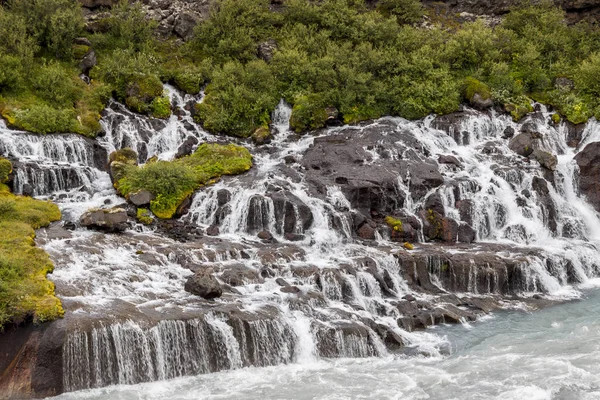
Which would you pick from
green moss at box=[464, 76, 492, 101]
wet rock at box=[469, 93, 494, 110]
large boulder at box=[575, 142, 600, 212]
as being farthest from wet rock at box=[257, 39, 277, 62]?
large boulder at box=[575, 142, 600, 212]

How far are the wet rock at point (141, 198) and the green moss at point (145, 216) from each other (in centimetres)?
39

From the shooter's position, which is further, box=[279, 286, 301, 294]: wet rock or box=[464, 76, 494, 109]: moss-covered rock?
box=[464, 76, 494, 109]: moss-covered rock

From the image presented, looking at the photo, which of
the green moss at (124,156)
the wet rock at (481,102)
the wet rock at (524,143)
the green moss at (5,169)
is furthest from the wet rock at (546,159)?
the green moss at (5,169)

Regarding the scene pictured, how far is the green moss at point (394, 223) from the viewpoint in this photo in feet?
86.2

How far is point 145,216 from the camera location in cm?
2539

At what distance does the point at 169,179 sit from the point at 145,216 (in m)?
2.29

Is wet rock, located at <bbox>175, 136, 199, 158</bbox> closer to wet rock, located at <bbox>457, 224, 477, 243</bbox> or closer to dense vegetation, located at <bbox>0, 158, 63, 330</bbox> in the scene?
dense vegetation, located at <bbox>0, 158, 63, 330</bbox>

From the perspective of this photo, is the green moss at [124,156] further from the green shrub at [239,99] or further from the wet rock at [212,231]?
the wet rock at [212,231]

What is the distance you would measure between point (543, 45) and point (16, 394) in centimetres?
3833

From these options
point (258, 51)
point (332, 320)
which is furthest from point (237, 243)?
point (258, 51)

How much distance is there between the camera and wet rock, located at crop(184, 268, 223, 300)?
19.1m

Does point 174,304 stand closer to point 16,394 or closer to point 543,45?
point 16,394

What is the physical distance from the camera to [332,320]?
748 inches

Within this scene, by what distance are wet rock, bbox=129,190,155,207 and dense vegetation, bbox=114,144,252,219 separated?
173mm
